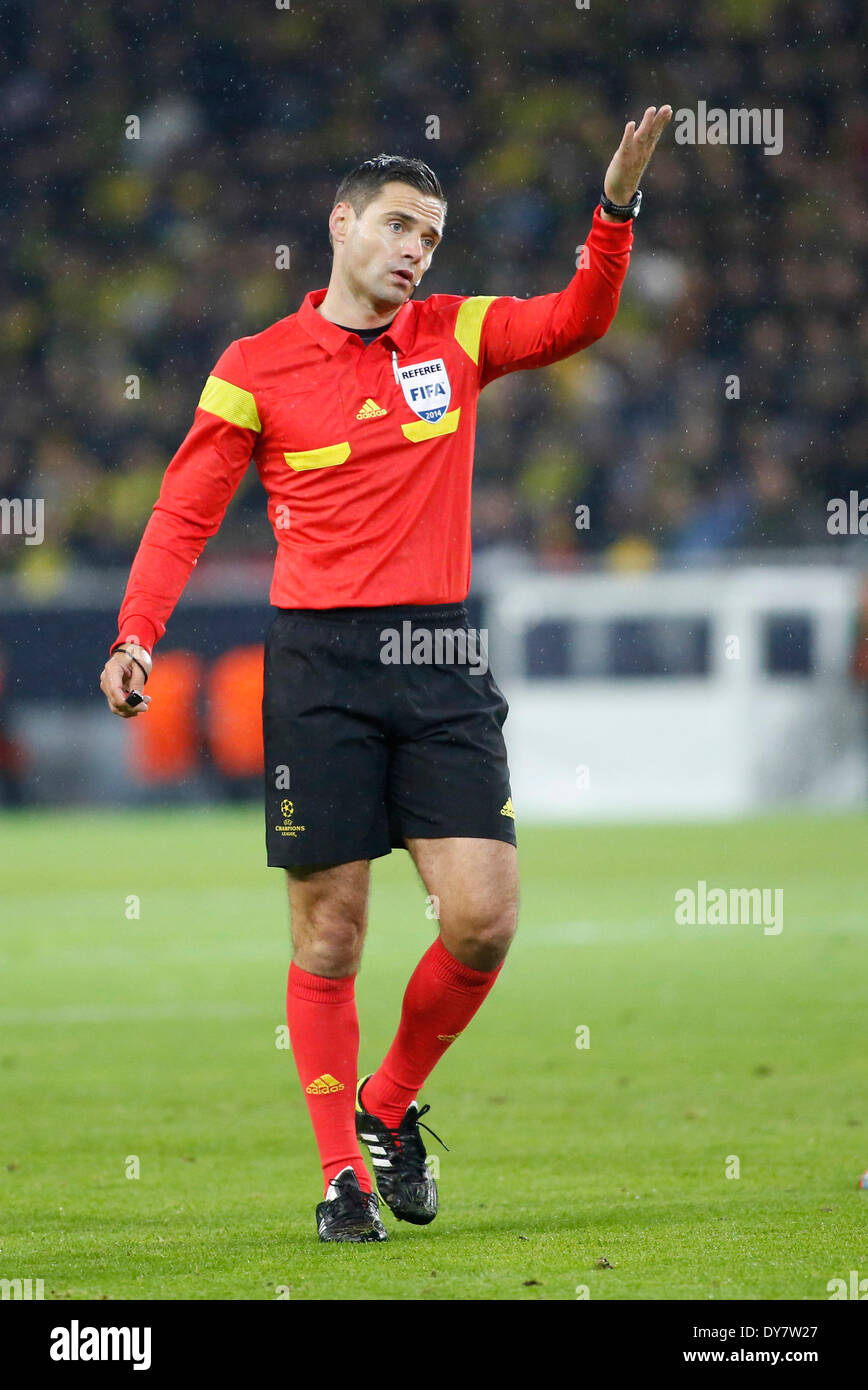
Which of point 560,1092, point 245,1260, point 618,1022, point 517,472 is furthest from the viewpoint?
point 517,472

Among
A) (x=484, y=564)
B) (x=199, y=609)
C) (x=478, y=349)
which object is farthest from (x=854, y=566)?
(x=478, y=349)

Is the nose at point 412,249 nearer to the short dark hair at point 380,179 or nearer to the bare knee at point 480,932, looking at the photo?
the short dark hair at point 380,179

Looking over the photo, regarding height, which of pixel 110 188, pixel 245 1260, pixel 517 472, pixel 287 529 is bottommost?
pixel 245 1260

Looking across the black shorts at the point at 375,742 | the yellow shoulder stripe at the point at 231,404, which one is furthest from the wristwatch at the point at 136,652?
the yellow shoulder stripe at the point at 231,404

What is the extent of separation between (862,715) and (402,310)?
11.9 m

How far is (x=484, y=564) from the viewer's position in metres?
16.5

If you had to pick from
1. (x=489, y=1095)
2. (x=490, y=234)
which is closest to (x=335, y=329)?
(x=489, y=1095)

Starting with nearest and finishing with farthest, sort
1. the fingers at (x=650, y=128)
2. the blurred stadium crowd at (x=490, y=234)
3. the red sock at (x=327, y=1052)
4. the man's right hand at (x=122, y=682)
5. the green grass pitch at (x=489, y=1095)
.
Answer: the green grass pitch at (x=489, y=1095), the man's right hand at (x=122, y=682), the fingers at (x=650, y=128), the red sock at (x=327, y=1052), the blurred stadium crowd at (x=490, y=234)

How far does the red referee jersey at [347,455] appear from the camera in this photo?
164 inches

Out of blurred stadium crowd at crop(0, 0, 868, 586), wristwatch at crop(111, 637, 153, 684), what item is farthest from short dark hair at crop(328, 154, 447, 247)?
blurred stadium crowd at crop(0, 0, 868, 586)

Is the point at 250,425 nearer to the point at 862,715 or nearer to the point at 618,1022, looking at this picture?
the point at 618,1022

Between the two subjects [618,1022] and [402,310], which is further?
[618,1022]

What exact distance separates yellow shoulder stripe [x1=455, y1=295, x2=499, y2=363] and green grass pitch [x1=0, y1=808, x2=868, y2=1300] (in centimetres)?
180

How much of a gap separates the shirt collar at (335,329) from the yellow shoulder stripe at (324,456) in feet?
0.70
